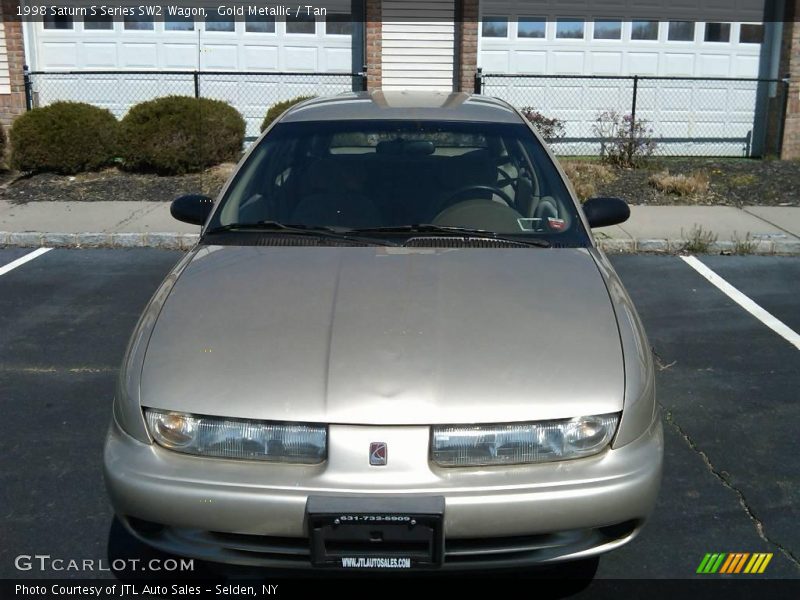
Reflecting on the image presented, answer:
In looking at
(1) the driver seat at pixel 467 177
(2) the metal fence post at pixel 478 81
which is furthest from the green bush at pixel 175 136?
(1) the driver seat at pixel 467 177

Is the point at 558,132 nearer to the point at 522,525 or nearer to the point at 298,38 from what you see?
the point at 298,38

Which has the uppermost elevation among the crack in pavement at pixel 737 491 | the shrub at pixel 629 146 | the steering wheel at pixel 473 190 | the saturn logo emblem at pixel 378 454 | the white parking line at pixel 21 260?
the steering wheel at pixel 473 190

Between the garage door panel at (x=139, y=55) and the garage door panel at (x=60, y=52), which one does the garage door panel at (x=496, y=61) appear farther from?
the garage door panel at (x=60, y=52)

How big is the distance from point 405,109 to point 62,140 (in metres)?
8.00

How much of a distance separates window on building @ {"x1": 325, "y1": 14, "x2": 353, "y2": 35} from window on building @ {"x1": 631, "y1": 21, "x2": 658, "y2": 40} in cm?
431

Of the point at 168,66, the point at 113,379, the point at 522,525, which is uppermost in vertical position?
the point at 168,66

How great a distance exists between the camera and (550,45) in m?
13.9

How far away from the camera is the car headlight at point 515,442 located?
267 centimetres

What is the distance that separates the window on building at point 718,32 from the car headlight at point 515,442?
12.8m

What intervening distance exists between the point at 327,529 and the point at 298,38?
12.2 meters

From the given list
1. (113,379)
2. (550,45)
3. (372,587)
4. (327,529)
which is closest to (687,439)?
(372,587)

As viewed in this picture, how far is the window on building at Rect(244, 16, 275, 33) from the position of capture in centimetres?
1384

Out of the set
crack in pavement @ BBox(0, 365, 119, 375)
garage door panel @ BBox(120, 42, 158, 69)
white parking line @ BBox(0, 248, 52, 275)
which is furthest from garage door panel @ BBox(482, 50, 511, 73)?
crack in pavement @ BBox(0, 365, 119, 375)

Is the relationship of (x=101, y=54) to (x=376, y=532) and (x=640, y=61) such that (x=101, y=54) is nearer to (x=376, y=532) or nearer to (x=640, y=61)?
(x=640, y=61)
